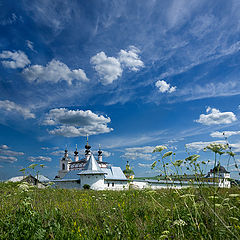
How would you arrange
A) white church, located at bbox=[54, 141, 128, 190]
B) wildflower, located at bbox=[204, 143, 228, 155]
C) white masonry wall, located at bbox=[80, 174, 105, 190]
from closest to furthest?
wildflower, located at bbox=[204, 143, 228, 155] < white masonry wall, located at bbox=[80, 174, 105, 190] < white church, located at bbox=[54, 141, 128, 190]

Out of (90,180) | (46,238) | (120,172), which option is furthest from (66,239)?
(120,172)

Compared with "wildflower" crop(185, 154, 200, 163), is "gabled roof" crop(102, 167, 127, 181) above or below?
above

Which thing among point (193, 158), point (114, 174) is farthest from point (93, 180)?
point (193, 158)

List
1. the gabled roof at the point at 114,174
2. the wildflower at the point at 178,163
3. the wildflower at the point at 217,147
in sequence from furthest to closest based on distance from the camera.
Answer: the gabled roof at the point at 114,174
the wildflower at the point at 178,163
the wildflower at the point at 217,147

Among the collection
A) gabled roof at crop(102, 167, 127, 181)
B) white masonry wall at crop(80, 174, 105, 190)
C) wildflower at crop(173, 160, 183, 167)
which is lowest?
wildflower at crop(173, 160, 183, 167)

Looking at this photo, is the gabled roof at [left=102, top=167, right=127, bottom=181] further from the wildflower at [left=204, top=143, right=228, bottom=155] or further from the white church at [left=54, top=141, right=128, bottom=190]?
the wildflower at [left=204, top=143, right=228, bottom=155]

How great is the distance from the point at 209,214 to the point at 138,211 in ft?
6.62

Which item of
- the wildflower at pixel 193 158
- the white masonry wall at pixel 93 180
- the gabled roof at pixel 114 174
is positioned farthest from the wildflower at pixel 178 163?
the gabled roof at pixel 114 174

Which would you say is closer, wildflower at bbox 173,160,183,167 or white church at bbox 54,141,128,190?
wildflower at bbox 173,160,183,167

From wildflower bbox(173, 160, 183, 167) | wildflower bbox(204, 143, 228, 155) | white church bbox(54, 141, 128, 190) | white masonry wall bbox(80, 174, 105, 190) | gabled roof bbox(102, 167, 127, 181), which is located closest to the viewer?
wildflower bbox(204, 143, 228, 155)

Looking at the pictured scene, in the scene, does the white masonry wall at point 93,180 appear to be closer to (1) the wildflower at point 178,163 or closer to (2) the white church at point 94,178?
(2) the white church at point 94,178

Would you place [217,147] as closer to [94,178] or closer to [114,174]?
[94,178]

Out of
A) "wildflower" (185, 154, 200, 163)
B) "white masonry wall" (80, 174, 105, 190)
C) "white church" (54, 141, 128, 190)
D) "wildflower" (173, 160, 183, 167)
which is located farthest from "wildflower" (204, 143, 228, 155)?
"white masonry wall" (80, 174, 105, 190)

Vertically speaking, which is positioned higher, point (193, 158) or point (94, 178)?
point (94, 178)
